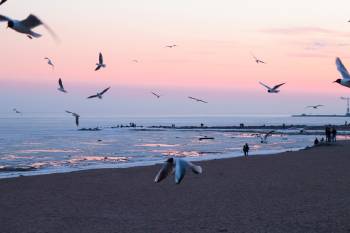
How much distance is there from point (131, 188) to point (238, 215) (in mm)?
7228

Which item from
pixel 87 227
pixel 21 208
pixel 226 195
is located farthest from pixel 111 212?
pixel 226 195

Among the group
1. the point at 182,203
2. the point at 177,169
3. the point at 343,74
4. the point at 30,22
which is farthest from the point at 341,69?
the point at 182,203

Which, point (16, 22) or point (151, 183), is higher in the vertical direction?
point (16, 22)

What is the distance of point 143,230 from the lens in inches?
483

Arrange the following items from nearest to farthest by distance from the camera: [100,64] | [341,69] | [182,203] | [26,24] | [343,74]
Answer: [26,24], [343,74], [341,69], [100,64], [182,203]

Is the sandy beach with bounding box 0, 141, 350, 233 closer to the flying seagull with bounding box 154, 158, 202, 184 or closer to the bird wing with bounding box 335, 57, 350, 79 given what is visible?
the bird wing with bounding box 335, 57, 350, 79

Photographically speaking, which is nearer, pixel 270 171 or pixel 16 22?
pixel 16 22

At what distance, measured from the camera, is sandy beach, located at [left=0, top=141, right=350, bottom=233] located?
41.5 ft

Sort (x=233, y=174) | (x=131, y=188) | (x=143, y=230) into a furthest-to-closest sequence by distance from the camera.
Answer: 1. (x=233, y=174)
2. (x=131, y=188)
3. (x=143, y=230)

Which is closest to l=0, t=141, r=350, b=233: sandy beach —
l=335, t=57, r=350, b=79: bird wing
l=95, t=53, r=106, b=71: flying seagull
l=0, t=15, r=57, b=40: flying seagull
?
l=95, t=53, r=106, b=71: flying seagull

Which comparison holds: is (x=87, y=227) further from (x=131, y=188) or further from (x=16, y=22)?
(x=16, y=22)

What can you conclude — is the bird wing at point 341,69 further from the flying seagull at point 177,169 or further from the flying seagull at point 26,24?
the flying seagull at point 26,24

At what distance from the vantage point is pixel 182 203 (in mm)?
16000

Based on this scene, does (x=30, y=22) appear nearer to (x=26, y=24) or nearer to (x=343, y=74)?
(x=26, y=24)
